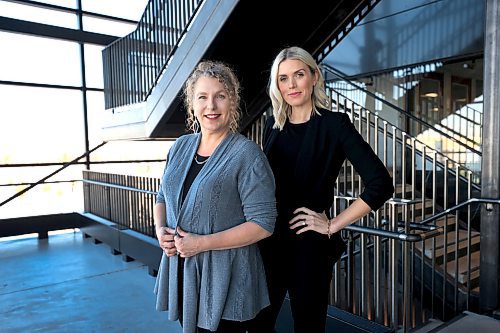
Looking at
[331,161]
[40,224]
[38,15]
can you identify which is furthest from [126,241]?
[38,15]

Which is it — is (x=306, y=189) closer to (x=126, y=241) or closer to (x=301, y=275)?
(x=301, y=275)

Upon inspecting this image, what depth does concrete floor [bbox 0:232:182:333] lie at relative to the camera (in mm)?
3436

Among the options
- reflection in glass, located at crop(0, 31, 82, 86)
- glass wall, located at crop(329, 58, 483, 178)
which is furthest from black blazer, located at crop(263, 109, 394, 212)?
reflection in glass, located at crop(0, 31, 82, 86)

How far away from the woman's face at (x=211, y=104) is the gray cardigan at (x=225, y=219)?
7 centimetres

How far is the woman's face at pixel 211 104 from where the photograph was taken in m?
1.27

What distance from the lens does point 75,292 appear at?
4188mm

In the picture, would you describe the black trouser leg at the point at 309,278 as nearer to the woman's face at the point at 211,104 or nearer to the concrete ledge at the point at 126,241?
the woman's face at the point at 211,104

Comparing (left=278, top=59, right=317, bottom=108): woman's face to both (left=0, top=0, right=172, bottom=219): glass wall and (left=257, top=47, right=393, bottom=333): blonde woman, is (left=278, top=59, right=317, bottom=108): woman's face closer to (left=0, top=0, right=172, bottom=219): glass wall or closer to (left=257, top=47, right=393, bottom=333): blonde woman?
(left=257, top=47, right=393, bottom=333): blonde woman

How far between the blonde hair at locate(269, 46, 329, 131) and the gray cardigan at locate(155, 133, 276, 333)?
242 mm

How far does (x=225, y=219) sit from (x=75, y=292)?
3.66 metres

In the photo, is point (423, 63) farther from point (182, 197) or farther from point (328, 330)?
point (182, 197)

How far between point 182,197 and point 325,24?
3.40 meters

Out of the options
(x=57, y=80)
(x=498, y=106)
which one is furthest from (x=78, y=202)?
(x=498, y=106)

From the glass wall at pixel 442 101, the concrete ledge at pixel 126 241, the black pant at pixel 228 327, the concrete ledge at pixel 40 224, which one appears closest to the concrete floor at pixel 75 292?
the concrete ledge at pixel 126 241
